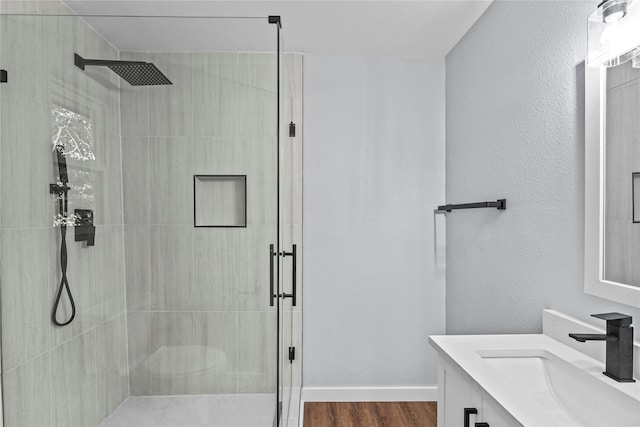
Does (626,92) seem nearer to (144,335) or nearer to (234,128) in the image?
(234,128)

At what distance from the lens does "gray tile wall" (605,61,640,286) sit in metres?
1.22

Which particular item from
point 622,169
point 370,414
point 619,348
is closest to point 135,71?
point 622,169

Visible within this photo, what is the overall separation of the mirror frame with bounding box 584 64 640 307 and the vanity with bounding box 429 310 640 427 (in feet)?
0.54

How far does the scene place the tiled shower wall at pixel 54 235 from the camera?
1.69 meters

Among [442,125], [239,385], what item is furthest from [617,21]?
[239,385]

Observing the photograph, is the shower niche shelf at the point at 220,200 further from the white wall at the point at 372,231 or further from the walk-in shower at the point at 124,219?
the white wall at the point at 372,231

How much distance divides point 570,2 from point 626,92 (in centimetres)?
50

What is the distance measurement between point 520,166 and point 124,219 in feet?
5.71

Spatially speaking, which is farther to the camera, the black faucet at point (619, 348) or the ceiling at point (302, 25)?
Result: the ceiling at point (302, 25)

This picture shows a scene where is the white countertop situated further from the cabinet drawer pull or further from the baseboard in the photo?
the baseboard

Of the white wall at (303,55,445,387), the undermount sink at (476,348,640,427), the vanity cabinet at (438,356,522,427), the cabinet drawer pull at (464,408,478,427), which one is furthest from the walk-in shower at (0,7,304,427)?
the white wall at (303,55,445,387)

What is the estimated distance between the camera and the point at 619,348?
1.14 metres

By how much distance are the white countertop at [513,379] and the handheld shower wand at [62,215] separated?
1.50 m

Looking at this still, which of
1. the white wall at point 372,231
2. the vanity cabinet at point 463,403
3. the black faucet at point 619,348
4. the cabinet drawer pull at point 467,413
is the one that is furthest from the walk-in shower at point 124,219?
the black faucet at point 619,348
